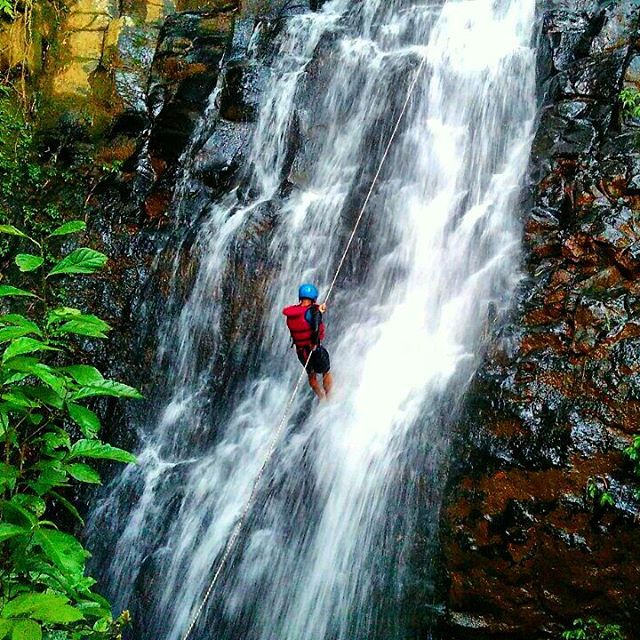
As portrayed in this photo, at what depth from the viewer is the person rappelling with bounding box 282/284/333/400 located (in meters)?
6.25

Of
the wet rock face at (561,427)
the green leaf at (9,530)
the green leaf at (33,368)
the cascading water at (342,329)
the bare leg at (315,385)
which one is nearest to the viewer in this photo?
the green leaf at (9,530)

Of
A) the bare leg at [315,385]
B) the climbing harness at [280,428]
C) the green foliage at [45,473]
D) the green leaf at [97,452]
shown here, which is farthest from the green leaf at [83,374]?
the bare leg at [315,385]

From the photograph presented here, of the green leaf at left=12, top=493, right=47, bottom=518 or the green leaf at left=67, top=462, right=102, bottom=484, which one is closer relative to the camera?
the green leaf at left=12, top=493, right=47, bottom=518

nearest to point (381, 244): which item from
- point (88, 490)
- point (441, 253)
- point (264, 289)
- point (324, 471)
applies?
point (441, 253)

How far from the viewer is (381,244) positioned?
312 inches

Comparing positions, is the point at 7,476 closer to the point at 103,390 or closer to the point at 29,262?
the point at 103,390

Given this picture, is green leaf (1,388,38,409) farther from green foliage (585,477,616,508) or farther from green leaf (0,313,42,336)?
green foliage (585,477,616,508)

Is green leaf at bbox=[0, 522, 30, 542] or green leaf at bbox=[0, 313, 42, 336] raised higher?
green leaf at bbox=[0, 313, 42, 336]

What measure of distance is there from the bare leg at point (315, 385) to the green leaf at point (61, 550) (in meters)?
4.58

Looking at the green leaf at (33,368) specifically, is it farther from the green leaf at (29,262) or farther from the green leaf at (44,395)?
the green leaf at (29,262)

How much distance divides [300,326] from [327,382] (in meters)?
0.81

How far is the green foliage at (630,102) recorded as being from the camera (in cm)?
664

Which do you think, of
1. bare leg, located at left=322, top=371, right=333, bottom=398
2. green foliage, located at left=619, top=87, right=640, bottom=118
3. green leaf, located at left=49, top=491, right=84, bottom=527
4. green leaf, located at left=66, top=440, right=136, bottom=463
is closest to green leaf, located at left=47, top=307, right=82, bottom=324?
green leaf, located at left=66, top=440, right=136, bottom=463

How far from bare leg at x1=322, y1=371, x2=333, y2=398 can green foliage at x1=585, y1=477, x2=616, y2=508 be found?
9.33 feet
